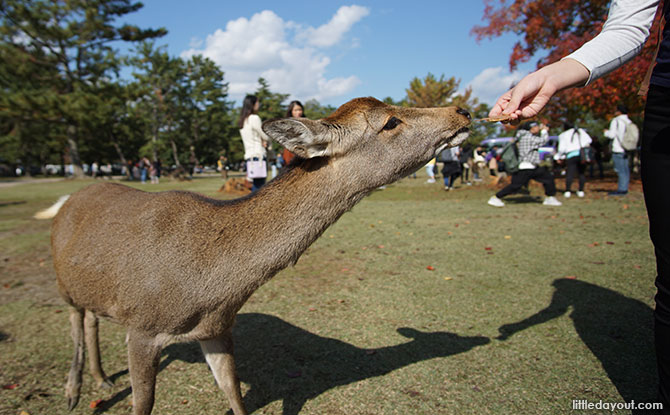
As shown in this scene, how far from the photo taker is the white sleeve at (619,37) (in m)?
1.98

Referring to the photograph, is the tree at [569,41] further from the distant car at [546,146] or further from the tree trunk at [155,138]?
the tree trunk at [155,138]

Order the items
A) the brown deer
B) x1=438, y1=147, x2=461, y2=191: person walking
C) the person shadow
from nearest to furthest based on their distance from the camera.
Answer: the brown deer, the person shadow, x1=438, y1=147, x2=461, y2=191: person walking

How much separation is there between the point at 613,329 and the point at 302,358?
3.02 m

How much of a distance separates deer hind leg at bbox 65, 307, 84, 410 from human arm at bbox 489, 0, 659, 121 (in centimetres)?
390

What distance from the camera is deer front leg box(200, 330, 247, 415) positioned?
284 centimetres

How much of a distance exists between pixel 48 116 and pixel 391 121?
3948 centimetres

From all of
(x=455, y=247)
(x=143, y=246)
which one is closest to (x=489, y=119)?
(x=143, y=246)

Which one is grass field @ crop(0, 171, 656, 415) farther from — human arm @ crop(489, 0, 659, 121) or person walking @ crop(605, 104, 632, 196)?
person walking @ crop(605, 104, 632, 196)

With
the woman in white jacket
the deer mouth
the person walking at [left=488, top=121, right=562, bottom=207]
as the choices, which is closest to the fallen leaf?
the deer mouth

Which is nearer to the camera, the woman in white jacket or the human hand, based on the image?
the human hand

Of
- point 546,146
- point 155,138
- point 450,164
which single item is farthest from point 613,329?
point 155,138

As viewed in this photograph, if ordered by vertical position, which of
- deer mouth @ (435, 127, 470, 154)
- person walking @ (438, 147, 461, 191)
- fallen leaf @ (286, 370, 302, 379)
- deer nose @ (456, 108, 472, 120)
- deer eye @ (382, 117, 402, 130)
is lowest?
fallen leaf @ (286, 370, 302, 379)

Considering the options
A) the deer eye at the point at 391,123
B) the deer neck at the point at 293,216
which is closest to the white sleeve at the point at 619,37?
the deer eye at the point at 391,123

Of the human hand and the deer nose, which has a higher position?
the human hand
